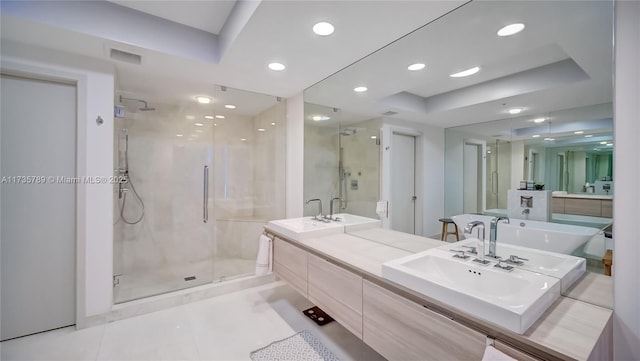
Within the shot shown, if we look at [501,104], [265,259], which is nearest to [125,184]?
[265,259]

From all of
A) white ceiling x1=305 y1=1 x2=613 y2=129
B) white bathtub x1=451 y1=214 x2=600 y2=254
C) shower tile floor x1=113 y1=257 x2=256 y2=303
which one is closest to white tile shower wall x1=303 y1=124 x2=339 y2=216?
white ceiling x1=305 y1=1 x2=613 y2=129

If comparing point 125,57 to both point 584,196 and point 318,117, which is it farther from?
point 584,196

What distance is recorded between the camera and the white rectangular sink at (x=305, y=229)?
7.58ft

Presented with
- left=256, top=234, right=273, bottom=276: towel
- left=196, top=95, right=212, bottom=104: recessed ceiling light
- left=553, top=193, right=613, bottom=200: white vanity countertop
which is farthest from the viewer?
left=196, top=95, right=212, bottom=104: recessed ceiling light

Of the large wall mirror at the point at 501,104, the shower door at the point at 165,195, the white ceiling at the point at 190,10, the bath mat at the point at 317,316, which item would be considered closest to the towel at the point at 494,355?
the large wall mirror at the point at 501,104

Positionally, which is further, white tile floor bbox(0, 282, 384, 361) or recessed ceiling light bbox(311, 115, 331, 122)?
recessed ceiling light bbox(311, 115, 331, 122)

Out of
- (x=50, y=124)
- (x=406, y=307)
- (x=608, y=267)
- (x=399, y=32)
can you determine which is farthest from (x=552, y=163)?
(x=50, y=124)

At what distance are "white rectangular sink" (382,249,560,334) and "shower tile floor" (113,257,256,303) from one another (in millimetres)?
2410

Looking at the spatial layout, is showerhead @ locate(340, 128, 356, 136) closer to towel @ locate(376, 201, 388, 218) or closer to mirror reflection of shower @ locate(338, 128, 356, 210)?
mirror reflection of shower @ locate(338, 128, 356, 210)

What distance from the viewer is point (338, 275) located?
5.89 ft

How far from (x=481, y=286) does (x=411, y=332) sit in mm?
459

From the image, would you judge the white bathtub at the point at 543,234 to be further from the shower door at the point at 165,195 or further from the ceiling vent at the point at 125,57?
the shower door at the point at 165,195

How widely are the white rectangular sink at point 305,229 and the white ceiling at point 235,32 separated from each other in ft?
4.92

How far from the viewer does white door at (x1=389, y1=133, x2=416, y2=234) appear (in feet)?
6.35
